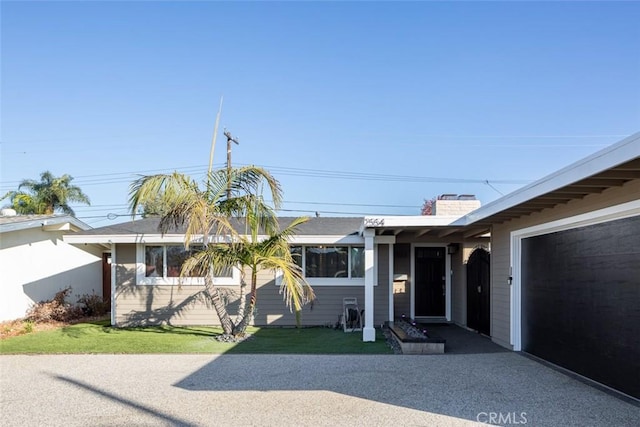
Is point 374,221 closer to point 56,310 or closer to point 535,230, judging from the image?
point 535,230

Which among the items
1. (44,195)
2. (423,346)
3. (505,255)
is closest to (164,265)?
(423,346)

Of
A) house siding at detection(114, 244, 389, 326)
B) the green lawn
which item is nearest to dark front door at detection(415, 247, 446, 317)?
house siding at detection(114, 244, 389, 326)

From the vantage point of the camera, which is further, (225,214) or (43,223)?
(43,223)

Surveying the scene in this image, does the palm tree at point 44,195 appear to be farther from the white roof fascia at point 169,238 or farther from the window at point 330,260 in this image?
the window at point 330,260

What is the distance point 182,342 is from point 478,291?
262 inches

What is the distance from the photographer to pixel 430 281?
44.3 ft

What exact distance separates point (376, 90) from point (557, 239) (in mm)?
10276

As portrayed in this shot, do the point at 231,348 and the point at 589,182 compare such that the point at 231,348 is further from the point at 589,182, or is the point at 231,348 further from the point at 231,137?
the point at 231,137

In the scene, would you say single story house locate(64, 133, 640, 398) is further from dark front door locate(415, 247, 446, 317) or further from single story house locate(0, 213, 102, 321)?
single story house locate(0, 213, 102, 321)

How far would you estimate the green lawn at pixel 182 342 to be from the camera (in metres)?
8.70

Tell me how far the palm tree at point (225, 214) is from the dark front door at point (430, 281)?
491cm

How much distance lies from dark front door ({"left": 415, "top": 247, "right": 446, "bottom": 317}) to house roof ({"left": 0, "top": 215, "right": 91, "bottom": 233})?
1002 centimetres

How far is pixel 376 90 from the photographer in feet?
53.5

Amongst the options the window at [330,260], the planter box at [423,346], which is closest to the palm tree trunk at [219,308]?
the window at [330,260]
